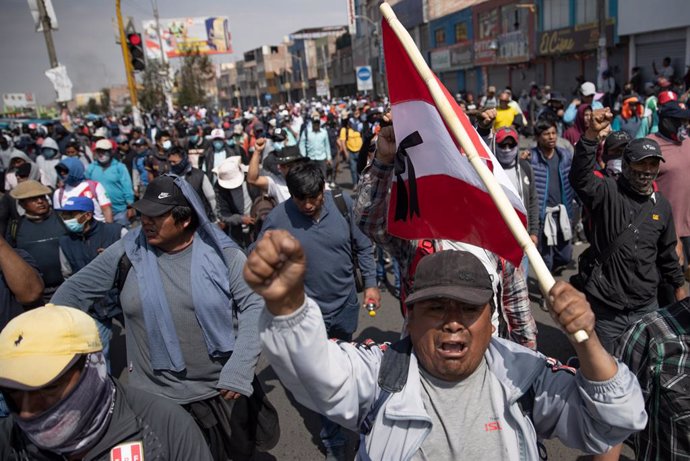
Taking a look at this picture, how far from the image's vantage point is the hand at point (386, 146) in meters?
2.46

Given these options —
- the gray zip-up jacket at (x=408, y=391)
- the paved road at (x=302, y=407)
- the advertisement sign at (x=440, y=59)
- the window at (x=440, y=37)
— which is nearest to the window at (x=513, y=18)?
the advertisement sign at (x=440, y=59)

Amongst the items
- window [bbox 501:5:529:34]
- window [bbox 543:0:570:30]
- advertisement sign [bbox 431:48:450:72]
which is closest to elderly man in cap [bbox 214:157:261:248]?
window [bbox 543:0:570:30]

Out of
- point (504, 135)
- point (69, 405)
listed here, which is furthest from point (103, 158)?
point (69, 405)

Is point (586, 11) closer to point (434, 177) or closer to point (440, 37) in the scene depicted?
point (440, 37)

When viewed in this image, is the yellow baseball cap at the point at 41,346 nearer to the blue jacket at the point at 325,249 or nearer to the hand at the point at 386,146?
the hand at the point at 386,146

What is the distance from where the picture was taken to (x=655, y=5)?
20500 mm

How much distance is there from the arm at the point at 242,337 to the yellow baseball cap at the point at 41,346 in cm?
87

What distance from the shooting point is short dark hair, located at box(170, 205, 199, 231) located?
9.23ft

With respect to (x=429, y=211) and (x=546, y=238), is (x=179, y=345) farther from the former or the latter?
(x=546, y=238)

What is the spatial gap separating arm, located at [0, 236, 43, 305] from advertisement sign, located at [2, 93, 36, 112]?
95260mm

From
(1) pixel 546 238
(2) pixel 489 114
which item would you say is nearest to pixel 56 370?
(2) pixel 489 114

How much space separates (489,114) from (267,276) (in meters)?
2.03

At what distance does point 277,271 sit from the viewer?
1313 millimetres

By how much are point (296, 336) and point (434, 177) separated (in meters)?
0.98
